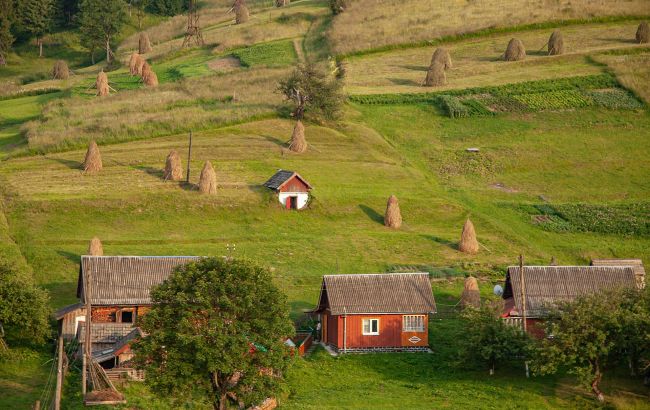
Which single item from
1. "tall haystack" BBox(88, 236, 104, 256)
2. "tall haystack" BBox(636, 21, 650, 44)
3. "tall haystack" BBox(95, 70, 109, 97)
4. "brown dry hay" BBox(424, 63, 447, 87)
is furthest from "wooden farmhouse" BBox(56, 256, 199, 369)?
"tall haystack" BBox(636, 21, 650, 44)

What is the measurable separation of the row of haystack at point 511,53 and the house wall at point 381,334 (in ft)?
172

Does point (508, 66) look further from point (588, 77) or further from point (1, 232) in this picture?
point (1, 232)

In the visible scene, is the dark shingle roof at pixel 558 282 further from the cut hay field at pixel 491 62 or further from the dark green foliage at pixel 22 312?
the cut hay field at pixel 491 62

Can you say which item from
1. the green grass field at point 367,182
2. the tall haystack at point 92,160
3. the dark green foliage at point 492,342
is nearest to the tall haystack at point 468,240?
the green grass field at point 367,182

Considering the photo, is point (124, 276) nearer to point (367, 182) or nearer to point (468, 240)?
point (468, 240)

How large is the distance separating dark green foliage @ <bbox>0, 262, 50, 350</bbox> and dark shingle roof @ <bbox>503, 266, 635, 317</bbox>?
80.5 ft

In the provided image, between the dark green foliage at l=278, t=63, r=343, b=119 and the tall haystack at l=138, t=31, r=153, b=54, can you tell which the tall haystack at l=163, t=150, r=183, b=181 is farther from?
the tall haystack at l=138, t=31, r=153, b=54

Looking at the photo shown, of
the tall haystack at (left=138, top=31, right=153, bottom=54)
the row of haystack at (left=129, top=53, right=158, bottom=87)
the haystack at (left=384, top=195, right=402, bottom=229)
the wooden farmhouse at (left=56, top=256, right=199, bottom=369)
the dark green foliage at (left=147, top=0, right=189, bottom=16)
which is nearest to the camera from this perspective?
the wooden farmhouse at (left=56, top=256, right=199, bottom=369)

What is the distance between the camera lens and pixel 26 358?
58969 mm

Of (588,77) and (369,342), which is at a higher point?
(588,77)

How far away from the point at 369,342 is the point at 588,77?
5743 cm

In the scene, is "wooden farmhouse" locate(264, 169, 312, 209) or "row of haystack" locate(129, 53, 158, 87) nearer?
"wooden farmhouse" locate(264, 169, 312, 209)

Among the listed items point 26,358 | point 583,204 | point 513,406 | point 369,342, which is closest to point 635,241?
point 583,204

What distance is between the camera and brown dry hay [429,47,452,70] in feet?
380
